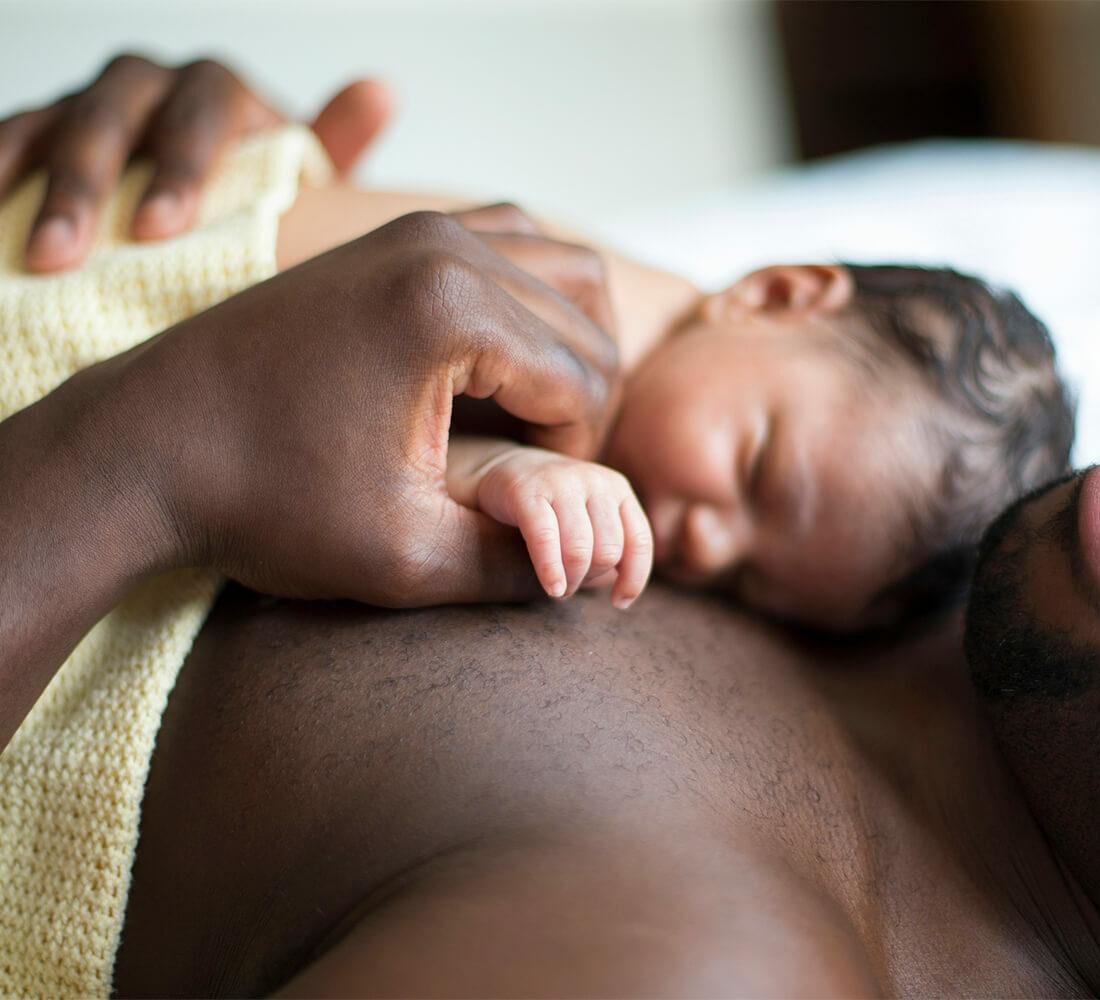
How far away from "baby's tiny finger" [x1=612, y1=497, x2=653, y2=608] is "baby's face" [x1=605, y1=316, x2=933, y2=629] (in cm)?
29

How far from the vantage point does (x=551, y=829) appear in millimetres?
593

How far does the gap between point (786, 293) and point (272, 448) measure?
720 millimetres

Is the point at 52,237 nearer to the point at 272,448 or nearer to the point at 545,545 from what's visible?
the point at 272,448

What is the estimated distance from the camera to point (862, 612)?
→ 1.13 m

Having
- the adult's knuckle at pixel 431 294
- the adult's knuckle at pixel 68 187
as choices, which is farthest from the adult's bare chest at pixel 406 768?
the adult's knuckle at pixel 68 187

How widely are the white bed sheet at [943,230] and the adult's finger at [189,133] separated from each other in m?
0.88

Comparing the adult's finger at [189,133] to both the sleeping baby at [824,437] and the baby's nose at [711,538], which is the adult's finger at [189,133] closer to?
the sleeping baby at [824,437]

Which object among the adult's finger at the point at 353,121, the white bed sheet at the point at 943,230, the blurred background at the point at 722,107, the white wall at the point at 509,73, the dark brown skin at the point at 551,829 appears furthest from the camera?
the white wall at the point at 509,73

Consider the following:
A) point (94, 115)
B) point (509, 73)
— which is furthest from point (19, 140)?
point (509, 73)

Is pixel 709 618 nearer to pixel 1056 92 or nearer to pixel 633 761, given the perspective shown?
pixel 633 761

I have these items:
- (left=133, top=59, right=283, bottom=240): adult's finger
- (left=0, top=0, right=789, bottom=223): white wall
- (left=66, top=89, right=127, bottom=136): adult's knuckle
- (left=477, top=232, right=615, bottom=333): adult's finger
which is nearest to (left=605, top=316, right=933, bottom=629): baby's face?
(left=477, top=232, right=615, bottom=333): adult's finger

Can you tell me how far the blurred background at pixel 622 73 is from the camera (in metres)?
2.57

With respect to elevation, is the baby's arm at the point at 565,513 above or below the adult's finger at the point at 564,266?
below

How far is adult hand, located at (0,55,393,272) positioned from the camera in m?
1.00
